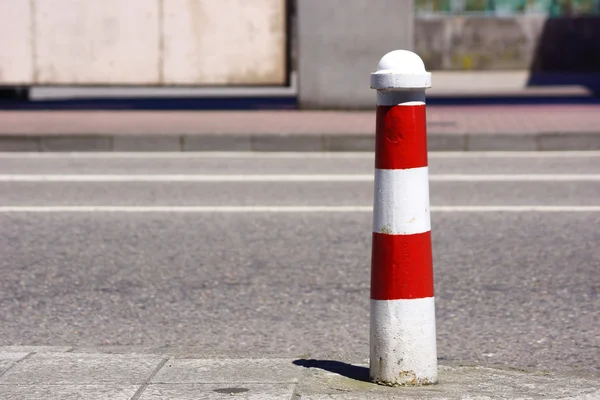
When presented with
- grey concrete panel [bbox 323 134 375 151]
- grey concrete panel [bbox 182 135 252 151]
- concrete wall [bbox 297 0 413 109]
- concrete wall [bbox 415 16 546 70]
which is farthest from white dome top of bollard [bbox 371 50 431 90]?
concrete wall [bbox 415 16 546 70]

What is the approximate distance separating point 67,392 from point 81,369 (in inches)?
11.4

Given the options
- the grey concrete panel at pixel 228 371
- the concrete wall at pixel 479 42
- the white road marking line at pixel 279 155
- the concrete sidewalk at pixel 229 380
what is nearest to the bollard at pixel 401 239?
the concrete sidewalk at pixel 229 380

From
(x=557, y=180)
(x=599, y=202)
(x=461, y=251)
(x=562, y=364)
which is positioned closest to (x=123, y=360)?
(x=562, y=364)

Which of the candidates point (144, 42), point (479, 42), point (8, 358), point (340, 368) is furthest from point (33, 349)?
point (479, 42)

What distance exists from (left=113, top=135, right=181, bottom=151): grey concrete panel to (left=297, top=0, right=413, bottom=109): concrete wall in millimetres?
3700

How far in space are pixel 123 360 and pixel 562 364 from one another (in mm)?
1621

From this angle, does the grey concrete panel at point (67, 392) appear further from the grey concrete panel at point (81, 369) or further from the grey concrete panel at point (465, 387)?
the grey concrete panel at point (465, 387)

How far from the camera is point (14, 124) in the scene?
14078mm

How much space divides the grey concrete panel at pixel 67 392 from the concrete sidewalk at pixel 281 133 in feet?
28.2

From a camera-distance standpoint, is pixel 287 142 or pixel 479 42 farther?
pixel 479 42

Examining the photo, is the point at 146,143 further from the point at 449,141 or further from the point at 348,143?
the point at 449,141

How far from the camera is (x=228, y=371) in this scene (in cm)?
401

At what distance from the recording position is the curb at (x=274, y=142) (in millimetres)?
12211

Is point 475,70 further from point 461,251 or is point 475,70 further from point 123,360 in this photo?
point 123,360
